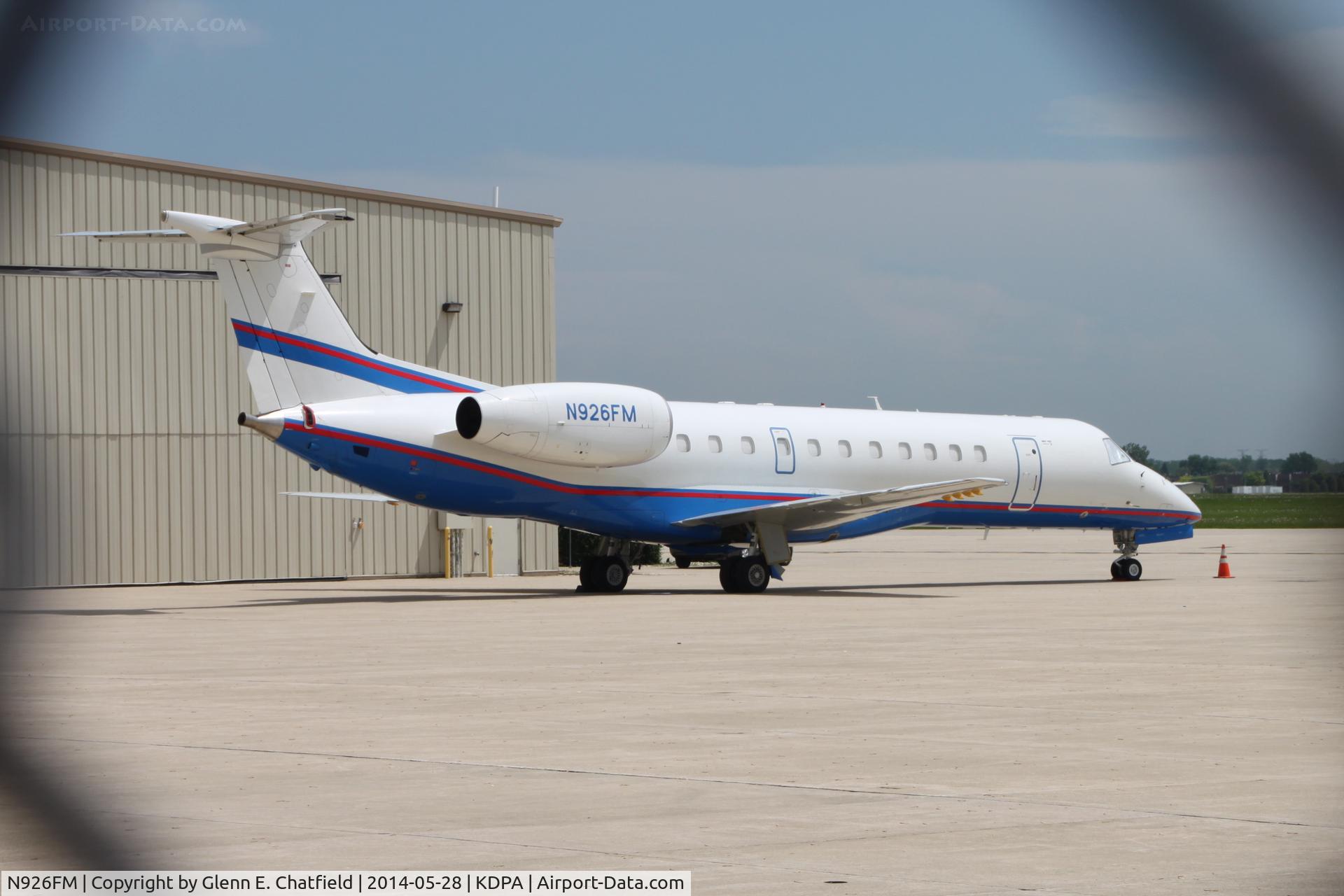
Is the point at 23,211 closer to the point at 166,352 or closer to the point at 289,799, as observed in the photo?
the point at 289,799

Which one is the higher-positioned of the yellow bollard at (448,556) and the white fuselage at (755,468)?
the white fuselage at (755,468)

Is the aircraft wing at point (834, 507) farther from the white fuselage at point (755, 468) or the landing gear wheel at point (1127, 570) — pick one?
the landing gear wheel at point (1127, 570)

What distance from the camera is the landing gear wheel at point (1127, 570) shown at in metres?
31.9

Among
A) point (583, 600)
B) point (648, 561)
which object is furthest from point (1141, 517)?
point (648, 561)

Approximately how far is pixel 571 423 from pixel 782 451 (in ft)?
16.4

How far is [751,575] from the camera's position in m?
27.8

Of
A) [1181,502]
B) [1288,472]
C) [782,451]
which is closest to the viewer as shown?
[1288,472]

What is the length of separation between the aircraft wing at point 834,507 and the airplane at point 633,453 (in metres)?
0.04

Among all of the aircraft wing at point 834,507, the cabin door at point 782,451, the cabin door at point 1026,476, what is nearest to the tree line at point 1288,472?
the aircraft wing at point 834,507

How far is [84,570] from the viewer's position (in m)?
1.81

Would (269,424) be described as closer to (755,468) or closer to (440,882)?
(755,468)

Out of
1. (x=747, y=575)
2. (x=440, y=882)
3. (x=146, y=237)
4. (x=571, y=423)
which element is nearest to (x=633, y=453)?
(x=571, y=423)

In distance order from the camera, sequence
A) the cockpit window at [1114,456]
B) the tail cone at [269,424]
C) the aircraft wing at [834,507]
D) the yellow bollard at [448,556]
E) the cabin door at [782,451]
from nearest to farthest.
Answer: the tail cone at [269,424] → the aircraft wing at [834,507] → the cabin door at [782,451] → the cockpit window at [1114,456] → the yellow bollard at [448,556]

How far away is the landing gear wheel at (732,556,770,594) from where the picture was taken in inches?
1094
